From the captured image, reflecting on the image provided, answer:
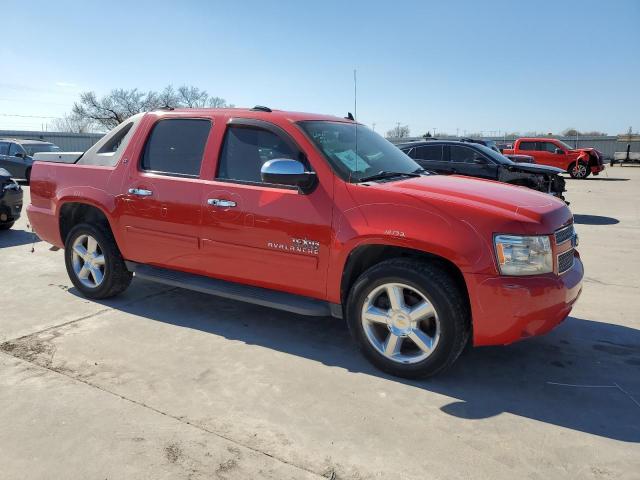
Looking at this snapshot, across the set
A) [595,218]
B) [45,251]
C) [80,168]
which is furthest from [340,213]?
[595,218]

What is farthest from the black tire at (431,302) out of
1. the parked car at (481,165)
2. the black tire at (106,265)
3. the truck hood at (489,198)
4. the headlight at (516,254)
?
the parked car at (481,165)

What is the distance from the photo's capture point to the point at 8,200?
8.40 m

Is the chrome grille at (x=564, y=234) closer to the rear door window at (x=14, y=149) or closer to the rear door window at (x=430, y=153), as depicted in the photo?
the rear door window at (x=430, y=153)

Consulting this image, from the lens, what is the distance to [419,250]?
332 cm

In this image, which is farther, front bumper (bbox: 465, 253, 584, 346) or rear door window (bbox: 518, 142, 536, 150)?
rear door window (bbox: 518, 142, 536, 150)

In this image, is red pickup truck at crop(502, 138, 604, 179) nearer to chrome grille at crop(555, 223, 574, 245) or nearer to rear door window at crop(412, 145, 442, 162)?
rear door window at crop(412, 145, 442, 162)

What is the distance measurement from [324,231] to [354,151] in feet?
2.79

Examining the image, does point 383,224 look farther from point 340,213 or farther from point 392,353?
point 392,353

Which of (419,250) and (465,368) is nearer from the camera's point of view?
(419,250)

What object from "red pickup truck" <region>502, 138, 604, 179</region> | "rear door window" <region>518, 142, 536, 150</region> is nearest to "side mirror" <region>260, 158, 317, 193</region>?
"red pickup truck" <region>502, 138, 604, 179</region>

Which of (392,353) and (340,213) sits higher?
(340,213)

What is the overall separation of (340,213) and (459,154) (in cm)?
887

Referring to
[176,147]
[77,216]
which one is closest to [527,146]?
[176,147]

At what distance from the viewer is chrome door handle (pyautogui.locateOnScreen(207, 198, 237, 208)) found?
13.1 feet
